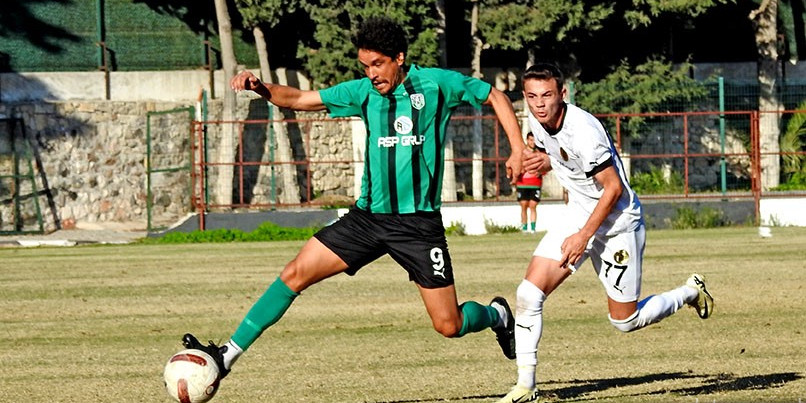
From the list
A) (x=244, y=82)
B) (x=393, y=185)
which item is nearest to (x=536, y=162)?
(x=393, y=185)

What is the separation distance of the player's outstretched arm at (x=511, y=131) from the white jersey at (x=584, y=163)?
13cm

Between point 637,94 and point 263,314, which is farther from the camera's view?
point 637,94

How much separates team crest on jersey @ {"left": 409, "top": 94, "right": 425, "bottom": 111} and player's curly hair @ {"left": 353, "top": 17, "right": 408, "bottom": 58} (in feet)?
0.92

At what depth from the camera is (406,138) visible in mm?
9438

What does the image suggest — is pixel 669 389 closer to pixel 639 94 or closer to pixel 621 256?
pixel 621 256

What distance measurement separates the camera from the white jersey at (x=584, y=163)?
9109mm

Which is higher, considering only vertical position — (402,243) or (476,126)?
(476,126)

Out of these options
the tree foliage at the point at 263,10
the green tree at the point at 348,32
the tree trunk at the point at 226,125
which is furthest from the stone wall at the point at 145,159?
the tree foliage at the point at 263,10

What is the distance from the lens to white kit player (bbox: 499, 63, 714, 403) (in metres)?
9.05

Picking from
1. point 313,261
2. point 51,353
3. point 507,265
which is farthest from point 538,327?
point 507,265

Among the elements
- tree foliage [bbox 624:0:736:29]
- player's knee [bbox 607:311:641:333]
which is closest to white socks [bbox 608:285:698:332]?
player's knee [bbox 607:311:641:333]

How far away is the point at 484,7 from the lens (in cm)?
3847

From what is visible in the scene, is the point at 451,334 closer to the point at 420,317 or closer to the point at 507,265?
the point at 420,317

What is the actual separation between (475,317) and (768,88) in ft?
94.0
